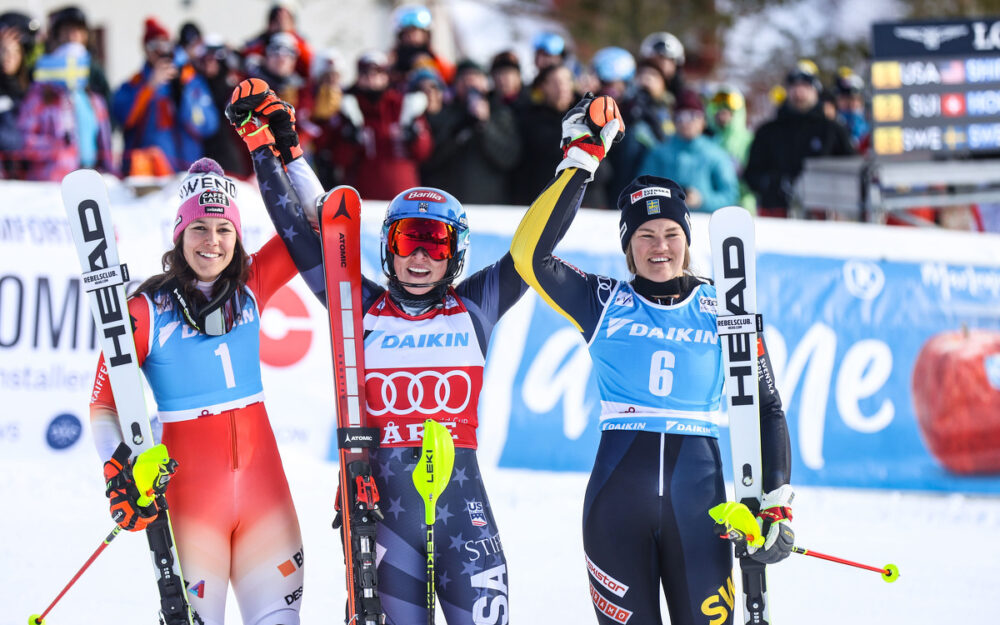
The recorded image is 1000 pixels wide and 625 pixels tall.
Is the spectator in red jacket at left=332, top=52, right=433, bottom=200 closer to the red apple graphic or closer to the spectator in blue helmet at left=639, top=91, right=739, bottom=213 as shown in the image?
the spectator in blue helmet at left=639, top=91, right=739, bottom=213

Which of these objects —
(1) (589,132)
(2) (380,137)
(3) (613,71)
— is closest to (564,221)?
(1) (589,132)

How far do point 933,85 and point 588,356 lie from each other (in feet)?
12.9

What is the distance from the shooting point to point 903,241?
8.05m

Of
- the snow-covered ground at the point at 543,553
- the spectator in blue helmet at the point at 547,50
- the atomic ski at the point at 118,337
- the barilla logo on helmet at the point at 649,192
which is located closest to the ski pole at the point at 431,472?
the atomic ski at the point at 118,337

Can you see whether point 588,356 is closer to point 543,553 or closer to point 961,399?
point 543,553

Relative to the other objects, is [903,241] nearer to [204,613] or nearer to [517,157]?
[517,157]

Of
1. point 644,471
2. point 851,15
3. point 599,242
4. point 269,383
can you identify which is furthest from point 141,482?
point 851,15

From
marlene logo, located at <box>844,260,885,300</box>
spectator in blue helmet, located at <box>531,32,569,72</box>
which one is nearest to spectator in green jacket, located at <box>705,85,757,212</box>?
spectator in blue helmet, located at <box>531,32,569,72</box>

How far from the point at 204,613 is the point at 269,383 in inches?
140

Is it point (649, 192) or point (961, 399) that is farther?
point (961, 399)

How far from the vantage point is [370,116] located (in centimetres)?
875

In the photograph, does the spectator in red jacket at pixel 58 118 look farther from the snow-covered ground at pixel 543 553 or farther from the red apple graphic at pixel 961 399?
the red apple graphic at pixel 961 399

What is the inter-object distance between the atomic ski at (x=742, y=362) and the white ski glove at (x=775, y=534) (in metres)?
0.05

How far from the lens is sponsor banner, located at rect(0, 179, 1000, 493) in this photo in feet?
23.2
